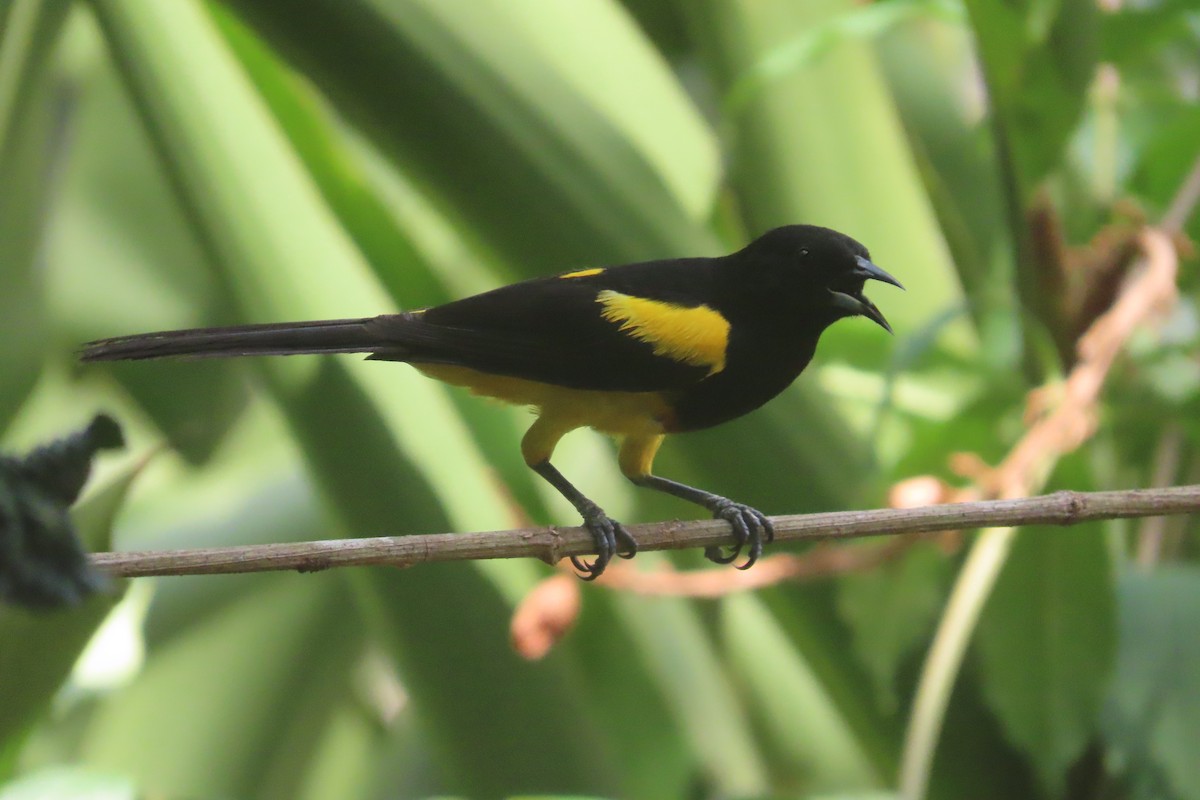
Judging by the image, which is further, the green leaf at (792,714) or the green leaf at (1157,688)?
the green leaf at (792,714)

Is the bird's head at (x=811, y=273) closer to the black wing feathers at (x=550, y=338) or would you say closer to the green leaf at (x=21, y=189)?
the black wing feathers at (x=550, y=338)

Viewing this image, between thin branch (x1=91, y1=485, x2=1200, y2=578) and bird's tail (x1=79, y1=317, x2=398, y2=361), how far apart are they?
215 millimetres

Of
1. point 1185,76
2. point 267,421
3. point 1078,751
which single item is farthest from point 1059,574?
point 1185,76

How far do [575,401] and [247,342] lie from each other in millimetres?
417

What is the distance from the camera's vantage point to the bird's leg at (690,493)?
4.86ft

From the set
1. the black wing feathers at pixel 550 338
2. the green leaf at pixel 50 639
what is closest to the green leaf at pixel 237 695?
the green leaf at pixel 50 639

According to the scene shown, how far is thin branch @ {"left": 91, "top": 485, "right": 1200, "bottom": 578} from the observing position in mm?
951

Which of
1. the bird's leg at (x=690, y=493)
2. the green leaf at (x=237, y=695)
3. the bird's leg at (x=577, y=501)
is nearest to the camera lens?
the bird's leg at (x=577, y=501)

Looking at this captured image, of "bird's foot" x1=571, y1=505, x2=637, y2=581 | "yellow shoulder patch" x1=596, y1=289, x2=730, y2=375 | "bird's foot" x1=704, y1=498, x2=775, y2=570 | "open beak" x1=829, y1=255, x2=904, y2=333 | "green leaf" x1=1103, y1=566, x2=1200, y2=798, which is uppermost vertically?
"yellow shoulder patch" x1=596, y1=289, x2=730, y2=375

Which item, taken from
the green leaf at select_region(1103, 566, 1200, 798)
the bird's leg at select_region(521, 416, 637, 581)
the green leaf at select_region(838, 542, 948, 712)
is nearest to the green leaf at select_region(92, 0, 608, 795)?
the bird's leg at select_region(521, 416, 637, 581)

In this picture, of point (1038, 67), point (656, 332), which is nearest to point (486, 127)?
point (656, 332)

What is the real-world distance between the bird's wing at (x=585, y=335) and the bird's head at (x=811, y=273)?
74 millimetres

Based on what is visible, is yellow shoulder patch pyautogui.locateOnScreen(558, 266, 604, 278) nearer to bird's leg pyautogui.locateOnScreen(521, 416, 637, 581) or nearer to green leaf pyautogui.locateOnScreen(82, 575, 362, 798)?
bird's leg pyautogui.locateOnScreen(521, 416, 637, 581)

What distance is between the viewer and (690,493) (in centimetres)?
164
